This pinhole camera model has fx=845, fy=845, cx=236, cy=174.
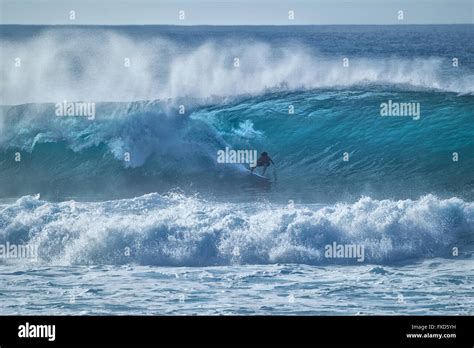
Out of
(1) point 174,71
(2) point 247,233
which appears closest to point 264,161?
(2) point 247,233

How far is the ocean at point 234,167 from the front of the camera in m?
10.6

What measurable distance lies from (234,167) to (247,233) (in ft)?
5.44

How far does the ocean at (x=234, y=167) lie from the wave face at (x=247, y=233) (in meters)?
0.02

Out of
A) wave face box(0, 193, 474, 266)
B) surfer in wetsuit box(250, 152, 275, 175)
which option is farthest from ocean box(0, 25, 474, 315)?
surfer in wetsuit box(250, 152, 275, 175)

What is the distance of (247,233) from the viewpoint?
36.7 ft

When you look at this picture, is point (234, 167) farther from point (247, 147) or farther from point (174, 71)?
point (174, 71)

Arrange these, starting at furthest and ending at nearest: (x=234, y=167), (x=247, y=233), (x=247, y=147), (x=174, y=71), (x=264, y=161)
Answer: (x=174, y=71) < (x=247, y=147) < (x=264, y=161) < (x=234, y=167) < (x=247, y=233)

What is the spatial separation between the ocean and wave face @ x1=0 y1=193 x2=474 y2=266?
2 cm

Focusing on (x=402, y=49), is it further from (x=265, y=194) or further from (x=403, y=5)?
(x=265, y=194)

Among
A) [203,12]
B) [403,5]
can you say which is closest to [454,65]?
[403,5]

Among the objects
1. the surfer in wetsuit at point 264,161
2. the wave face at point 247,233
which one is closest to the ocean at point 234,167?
the wave face at point 247,233

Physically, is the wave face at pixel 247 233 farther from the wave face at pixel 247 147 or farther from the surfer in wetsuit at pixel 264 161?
the surfer in wetsuit at pixel 264 161

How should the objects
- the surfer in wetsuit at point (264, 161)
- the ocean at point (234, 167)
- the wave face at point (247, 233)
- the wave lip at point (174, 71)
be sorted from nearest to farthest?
the ocean at point (234, 167)
the wave face at point (247, 233)
the surfer in wetsuit at point (264, 161)
the wave lip at point (174, 71)

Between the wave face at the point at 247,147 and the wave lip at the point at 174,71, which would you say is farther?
the wave lip at the point at 174,71
